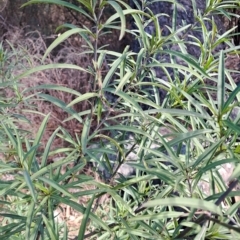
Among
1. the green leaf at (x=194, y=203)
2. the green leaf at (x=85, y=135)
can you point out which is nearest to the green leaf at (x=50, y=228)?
the green leaf at (x=85, y=135)

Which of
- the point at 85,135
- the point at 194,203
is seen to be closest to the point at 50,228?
the point at 85,135

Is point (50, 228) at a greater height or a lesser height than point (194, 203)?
lesser

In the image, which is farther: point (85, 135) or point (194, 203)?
point (85, 135)

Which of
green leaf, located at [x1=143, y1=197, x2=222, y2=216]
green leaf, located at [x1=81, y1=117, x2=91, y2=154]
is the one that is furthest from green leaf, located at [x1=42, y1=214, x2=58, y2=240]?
green leaf, located at [x1=143, y1=197, x2=222, y2=216]

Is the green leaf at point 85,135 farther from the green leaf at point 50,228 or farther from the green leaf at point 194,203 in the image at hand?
the green leaf at point 194,203

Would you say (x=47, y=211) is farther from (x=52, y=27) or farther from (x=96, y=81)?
(x=52, y=27)

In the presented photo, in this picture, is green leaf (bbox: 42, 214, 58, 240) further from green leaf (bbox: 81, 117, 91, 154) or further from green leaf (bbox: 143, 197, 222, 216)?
green leaf (bbox: 143, 197, 222, 216)

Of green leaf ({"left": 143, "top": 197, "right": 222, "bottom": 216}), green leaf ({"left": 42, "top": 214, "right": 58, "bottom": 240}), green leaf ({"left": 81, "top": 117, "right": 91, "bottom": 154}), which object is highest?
green leaf ({"left": 143, "top": 197, "right": 222, "bottom": 216})

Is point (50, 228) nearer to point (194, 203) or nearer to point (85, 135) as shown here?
point (85, 135)

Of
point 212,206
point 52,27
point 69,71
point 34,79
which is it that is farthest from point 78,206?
point 52,27

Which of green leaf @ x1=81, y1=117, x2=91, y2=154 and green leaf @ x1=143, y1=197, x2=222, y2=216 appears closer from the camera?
green leaf @ x1=143, y1=197, x2=222, y2=216

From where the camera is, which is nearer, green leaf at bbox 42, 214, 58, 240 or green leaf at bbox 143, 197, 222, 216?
green leaf at bbox 143, 197, 222, 216

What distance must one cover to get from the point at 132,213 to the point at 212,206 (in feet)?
1.32

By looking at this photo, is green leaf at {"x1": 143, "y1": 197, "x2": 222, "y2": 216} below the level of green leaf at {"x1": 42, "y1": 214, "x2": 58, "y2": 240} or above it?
above
